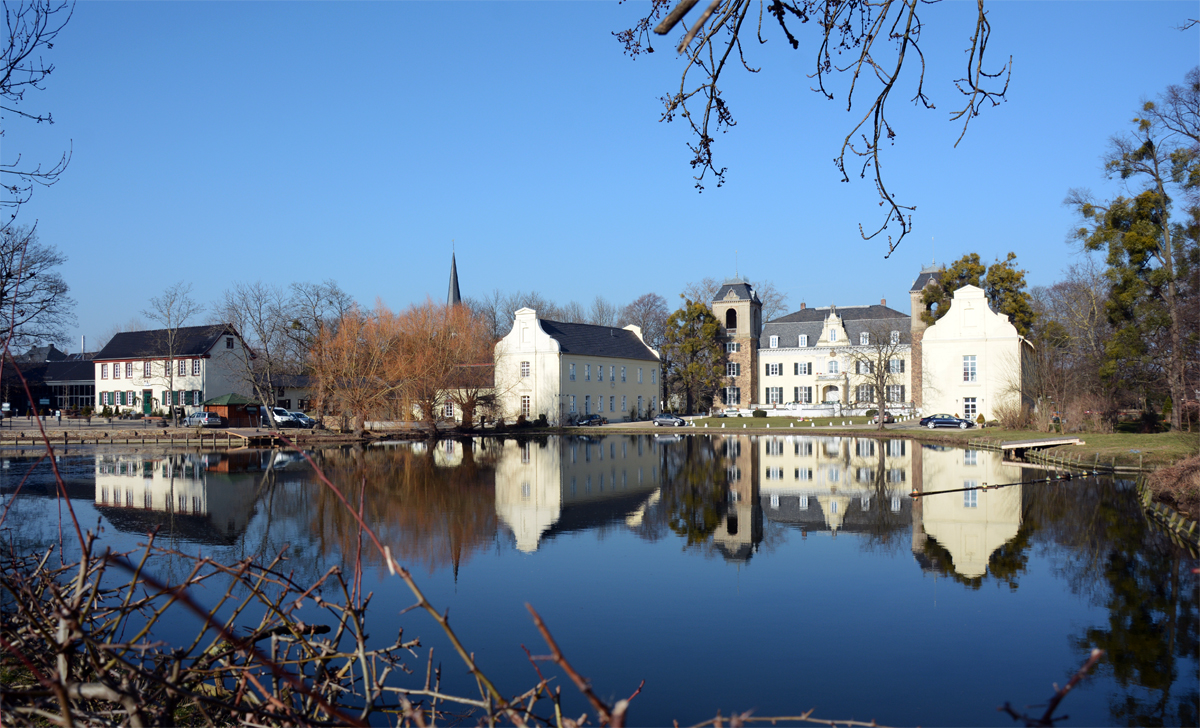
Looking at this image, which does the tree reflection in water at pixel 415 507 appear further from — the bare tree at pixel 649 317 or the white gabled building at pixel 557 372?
the bare tree at pixel 649 317

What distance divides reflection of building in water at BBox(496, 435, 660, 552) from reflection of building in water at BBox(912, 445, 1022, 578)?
18.5ft

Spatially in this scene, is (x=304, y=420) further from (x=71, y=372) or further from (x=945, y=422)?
(x=945, y=422)

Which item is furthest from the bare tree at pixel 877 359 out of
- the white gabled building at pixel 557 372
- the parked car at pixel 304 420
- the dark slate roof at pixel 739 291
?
the parked car at pixel 304 420

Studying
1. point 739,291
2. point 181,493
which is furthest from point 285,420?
point 739,291

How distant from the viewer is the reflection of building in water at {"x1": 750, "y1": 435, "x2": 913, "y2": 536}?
669 inches

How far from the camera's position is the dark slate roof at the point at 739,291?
60.3 metres

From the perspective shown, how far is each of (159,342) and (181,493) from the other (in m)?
39.0

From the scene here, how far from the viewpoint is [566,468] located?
27.1m

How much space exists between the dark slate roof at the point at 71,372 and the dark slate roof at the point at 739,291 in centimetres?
4549

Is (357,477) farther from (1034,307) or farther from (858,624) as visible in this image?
(1034,307)

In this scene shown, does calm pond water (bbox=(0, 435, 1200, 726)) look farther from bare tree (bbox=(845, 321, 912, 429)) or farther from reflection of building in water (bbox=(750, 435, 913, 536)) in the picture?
bare tree (bbox=(845, 321, 912, 429))

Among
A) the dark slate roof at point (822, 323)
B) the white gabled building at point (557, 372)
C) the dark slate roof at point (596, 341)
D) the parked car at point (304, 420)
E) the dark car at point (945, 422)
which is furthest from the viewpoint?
the dark slate roof at point (822, 323)

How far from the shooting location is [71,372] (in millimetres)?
62469

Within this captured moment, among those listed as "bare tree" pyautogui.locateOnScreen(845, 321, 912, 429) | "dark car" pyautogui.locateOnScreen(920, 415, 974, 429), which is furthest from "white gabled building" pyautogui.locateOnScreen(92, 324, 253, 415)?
"dark car" pyautogui.locateOnScreen(920, 415, 974, 429)
